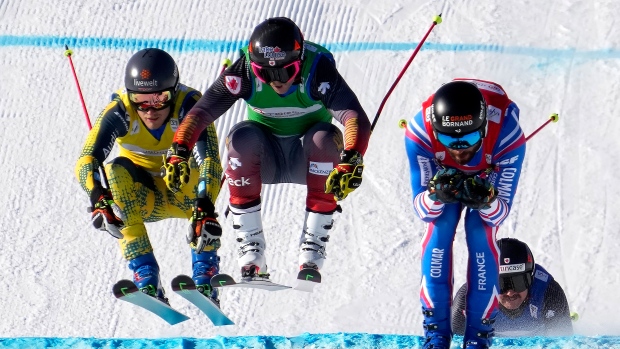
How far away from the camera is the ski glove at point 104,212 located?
6.40 m

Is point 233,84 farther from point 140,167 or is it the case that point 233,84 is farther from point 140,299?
point 140,299

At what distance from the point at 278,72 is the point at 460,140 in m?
1.21

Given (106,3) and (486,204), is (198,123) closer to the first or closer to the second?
(486,204)

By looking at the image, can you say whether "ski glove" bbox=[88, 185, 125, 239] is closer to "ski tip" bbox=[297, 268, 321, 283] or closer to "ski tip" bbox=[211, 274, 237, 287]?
"ski tip" bbox=[211, 274, 237, 287]

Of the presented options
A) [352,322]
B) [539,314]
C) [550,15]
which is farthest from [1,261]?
[550,15]

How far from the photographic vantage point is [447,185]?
5.50m

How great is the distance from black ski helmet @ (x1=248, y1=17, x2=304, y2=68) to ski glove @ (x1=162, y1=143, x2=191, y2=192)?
0.66 meters

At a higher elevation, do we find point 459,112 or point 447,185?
point 459,112

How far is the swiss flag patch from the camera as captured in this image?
6.38 meters

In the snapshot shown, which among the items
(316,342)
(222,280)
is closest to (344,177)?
(316,342)

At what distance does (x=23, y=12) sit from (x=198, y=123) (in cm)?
548

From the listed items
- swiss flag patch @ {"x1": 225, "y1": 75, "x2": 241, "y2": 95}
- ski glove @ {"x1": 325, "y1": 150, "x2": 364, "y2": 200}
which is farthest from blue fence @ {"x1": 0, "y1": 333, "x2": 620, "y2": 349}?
swiss flag patch @ {"x1": 225, "y1": 75, "x2": 241, "y2": 95}

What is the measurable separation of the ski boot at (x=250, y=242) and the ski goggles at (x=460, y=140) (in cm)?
142

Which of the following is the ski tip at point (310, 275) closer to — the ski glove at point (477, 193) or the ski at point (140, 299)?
the ski at point (140, 299)
